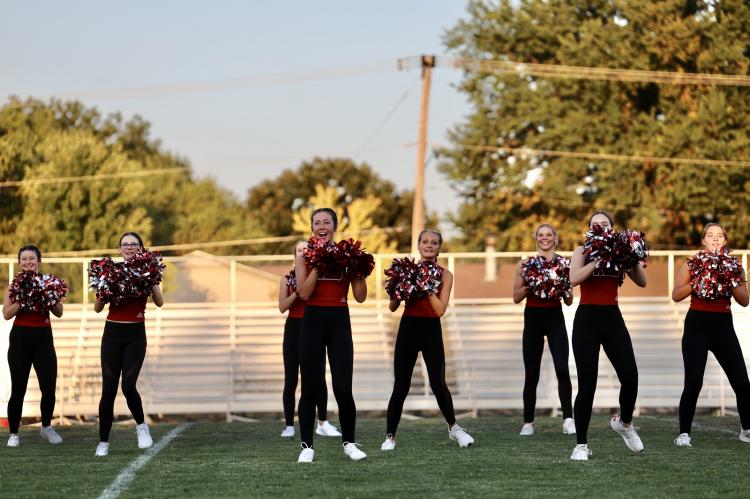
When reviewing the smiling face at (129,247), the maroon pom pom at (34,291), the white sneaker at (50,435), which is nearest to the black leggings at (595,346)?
the smiling face at (129,247)

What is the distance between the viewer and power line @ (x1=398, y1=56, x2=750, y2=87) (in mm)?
37844

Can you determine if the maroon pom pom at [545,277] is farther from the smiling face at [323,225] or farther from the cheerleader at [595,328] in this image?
the smiling face at [323,225]

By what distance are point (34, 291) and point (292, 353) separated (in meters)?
2.68

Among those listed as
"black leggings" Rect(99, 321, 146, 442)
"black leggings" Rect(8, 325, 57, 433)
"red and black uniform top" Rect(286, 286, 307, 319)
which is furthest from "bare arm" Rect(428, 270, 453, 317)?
"black leggings" Rect(8, 325, 57, 433)

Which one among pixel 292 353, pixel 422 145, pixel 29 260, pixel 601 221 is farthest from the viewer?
pixel 422 145

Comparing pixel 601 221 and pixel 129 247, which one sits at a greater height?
pixel 601 221

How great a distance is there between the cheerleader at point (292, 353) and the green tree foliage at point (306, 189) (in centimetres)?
6194

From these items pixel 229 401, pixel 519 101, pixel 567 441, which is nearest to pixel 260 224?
pixel 519 101

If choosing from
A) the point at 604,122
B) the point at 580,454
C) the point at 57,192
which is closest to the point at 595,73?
the point at 604,122

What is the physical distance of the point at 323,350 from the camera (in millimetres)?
10234

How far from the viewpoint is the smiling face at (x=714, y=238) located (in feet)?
38.4

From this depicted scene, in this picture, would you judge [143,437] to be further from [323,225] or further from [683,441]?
[683,441]

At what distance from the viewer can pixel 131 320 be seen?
11.5 meters

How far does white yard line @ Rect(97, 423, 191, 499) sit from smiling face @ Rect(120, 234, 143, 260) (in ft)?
6.10
